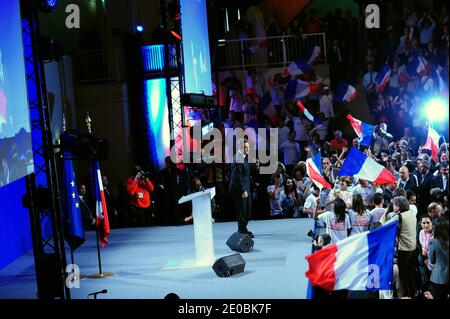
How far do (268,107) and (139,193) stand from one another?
457 cm

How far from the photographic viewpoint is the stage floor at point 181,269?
430 inches

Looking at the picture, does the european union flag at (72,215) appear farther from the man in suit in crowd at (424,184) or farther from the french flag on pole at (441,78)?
the french flag on pole at (441,78)

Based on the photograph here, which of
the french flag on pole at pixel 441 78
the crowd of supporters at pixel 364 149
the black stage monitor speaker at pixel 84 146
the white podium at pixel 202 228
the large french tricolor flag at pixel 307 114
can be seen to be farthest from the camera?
the large french tricolor flag at pixel 307 114

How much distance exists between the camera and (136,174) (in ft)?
51.2

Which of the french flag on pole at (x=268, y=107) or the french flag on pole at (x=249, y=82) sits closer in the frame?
the french flag on pole at (x=268, y=107)

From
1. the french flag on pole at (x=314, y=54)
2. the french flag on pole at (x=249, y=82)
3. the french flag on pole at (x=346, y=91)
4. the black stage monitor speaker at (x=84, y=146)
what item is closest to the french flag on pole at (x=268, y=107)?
the french flag on pole at (x=249, y=82)

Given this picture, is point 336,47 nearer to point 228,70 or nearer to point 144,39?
point 228,70

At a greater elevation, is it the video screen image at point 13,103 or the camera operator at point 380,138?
the video screen image at point 13,103

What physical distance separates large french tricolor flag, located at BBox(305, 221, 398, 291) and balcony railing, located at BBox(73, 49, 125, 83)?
11.3m

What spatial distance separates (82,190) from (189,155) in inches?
77.9

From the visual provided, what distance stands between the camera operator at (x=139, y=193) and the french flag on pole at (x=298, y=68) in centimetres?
468

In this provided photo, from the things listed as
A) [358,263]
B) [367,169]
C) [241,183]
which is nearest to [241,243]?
[241,183]
